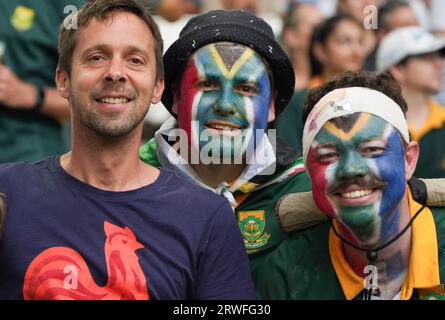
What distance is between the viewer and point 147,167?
170 inches

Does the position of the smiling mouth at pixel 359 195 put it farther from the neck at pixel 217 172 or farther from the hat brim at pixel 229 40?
the hat brim at pixel 229 40

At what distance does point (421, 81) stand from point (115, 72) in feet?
12.4

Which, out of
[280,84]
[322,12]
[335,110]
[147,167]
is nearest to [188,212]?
[147,167]

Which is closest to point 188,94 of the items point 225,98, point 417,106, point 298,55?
point 225,98

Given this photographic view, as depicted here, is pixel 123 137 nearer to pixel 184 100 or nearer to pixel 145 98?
pixel 145 98

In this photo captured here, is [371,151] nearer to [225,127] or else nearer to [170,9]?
[225,127]

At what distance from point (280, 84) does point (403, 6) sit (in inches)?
174

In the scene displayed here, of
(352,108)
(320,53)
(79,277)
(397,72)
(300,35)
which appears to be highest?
(300,35)

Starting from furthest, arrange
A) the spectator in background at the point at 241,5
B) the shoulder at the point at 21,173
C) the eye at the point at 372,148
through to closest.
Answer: the spectator in background at the point at 241,5
the eye at the point at 372,148
the shoulder at the point at 21,173

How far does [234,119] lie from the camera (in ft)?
15.2

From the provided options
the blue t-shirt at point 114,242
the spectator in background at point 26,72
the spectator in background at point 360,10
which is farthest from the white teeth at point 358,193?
the spectator in background at point 360,10

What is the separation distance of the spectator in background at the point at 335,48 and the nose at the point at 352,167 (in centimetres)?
Answer: 395

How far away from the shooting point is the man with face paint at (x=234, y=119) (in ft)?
15.3

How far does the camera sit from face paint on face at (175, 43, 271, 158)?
183 inches
